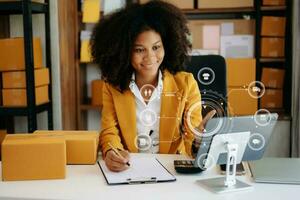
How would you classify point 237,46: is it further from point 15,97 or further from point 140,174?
point 140,174

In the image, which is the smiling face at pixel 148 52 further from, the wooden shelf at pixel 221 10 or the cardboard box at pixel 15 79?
the wooden shelf at pixel 221 10

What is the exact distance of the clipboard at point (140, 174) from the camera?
108cm

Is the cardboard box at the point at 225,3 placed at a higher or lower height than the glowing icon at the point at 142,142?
higher

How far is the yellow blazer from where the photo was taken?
4.60 feet

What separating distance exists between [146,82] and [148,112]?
0.12 metres

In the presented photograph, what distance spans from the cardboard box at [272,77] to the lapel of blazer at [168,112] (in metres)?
1.32

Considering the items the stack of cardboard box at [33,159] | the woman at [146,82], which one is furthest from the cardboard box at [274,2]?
the stack of cardboard box at [33,159]

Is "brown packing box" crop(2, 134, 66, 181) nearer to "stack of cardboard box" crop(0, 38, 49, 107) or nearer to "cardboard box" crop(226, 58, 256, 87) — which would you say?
"stack of cardboard box" crop(0, 38, 49, 107)

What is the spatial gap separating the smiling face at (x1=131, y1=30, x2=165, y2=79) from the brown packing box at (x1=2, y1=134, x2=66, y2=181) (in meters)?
0.44

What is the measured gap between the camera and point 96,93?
276cm

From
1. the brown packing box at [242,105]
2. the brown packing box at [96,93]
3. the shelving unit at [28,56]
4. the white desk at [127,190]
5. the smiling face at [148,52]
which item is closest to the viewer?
the white desk at [127,190]

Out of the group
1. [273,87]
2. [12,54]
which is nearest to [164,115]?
[12,54]

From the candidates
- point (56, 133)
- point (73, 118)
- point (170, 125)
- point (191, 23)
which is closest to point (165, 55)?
point (170, 125)

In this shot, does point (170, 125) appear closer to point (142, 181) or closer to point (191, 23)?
point (142, 181)
